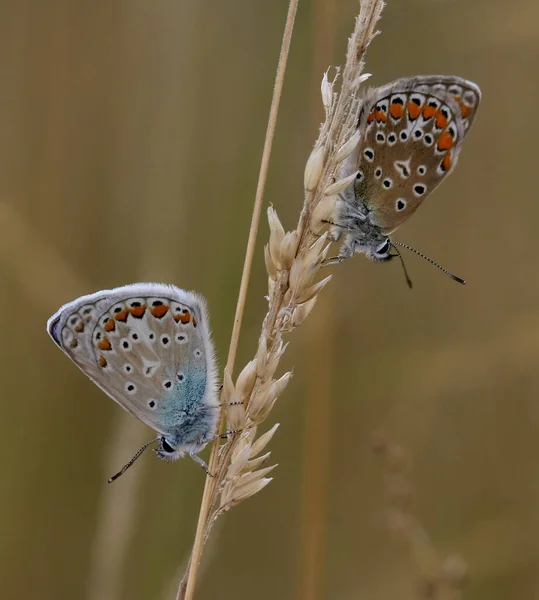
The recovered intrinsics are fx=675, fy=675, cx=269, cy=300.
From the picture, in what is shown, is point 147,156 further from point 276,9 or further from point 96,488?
point 96,488

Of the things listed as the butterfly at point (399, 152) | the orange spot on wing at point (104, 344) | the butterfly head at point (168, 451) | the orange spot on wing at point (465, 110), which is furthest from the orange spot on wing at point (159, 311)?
the orange spot on wing at point (465, 110)

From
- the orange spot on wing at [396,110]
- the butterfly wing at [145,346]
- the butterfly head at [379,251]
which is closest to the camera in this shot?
the butterfly wing at [145,346]

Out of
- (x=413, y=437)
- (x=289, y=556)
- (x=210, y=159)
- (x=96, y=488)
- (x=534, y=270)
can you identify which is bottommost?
(x=289, y=556)

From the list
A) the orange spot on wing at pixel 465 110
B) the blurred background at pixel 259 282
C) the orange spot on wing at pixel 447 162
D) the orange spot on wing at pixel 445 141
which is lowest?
the blurred background at pixel 259 282

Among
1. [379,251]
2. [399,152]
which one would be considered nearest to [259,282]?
[379,251]

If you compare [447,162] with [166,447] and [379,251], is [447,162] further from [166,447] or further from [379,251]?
[166,447]

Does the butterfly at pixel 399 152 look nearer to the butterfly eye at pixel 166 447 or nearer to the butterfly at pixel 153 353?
the butterfly at pixel 153 353

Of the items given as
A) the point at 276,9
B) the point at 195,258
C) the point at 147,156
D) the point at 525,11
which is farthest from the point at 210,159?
the point at 525,11
